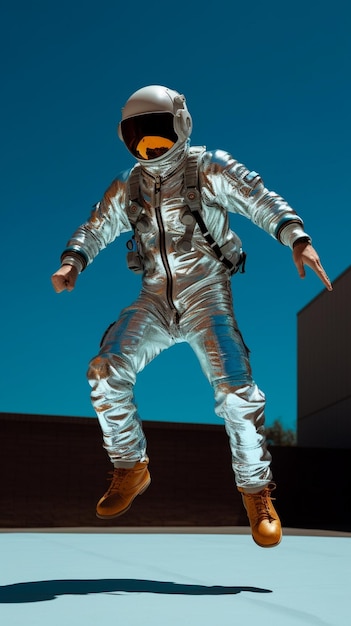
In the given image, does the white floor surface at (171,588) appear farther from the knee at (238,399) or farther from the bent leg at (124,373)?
the knee at (238,399)

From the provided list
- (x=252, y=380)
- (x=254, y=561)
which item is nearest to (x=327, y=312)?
(x=254, y=561)

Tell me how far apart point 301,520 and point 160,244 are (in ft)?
49.2

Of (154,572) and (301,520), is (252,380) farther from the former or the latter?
(301,520)

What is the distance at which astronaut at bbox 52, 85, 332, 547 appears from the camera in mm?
4766

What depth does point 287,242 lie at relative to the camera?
15.4 feet

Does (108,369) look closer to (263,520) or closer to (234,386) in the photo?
(234,386)

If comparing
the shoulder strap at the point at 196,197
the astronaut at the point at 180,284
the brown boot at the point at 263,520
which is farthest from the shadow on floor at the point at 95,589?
the shoulder strap at the point at 196,197

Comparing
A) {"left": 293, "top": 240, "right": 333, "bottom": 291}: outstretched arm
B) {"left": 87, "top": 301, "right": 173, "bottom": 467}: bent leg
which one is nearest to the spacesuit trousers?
{"left": 87, "top": 301, "right": 173, "bottom": 467}: bent leg

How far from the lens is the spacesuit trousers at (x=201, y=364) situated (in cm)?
472

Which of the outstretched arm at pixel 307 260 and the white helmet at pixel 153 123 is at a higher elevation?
the white helmet at pixel 153 123

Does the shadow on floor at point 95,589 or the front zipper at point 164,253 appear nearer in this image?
the shadow on floor at point 95,589

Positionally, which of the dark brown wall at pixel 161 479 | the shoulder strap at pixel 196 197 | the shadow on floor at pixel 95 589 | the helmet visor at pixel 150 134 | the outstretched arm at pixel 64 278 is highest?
the dark brown wall at pixel 161 479

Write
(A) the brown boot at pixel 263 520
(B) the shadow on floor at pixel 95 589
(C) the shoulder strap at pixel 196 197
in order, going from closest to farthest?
1. (B) the shadow on floor at pixel 95 589
2. (A) the brown boot at pixel 263 520
3. (C) the shoulder strap at pixel 196 197

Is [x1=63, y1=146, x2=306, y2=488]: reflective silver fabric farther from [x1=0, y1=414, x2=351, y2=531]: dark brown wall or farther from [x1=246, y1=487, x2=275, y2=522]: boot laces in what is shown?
[x1=0, y1=414, x2=351, y2=531]: dark brown wall
